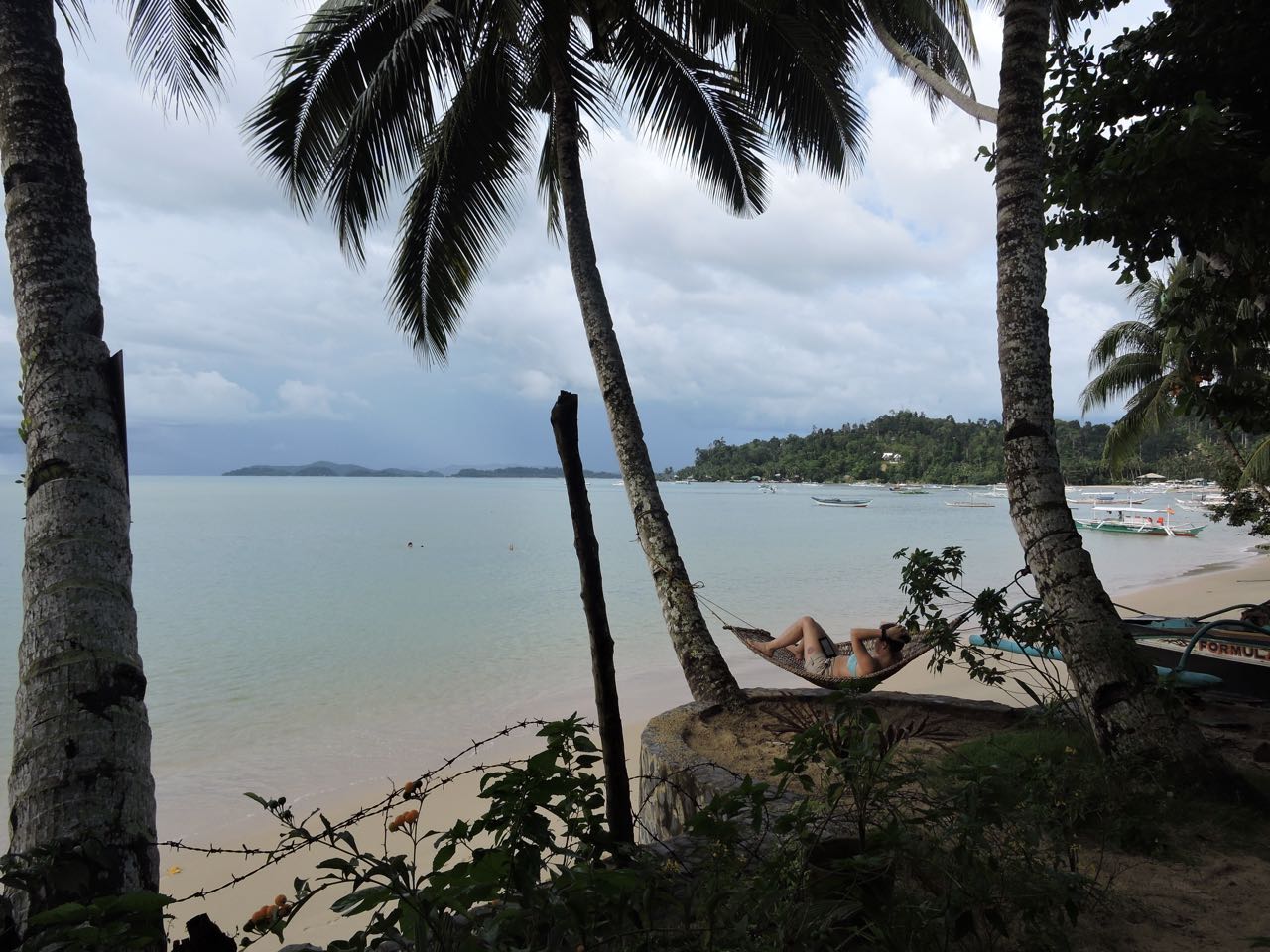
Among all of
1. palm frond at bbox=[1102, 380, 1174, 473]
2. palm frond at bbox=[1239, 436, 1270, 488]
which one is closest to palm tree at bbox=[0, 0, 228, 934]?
palm frond at bbox=[1239, 436, 1270, 488]

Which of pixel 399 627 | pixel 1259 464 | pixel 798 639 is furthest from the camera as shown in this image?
pixel 399 627

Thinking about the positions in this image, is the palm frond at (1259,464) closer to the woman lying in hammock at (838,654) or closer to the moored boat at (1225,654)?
the moored boat at (1225,654)

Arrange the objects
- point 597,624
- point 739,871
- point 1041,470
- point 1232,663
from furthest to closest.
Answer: point 1232,663 → point 1041,470 → point 597,624 → point 739,871

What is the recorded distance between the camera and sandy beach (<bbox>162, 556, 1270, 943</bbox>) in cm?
348

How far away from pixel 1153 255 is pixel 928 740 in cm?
197

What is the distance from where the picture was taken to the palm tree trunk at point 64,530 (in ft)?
3.92

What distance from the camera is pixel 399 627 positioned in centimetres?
1123

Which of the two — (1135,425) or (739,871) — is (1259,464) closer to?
(1135,425)

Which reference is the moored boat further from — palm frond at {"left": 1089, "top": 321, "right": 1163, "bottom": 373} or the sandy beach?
palm frond at {"left": 1089, "top": 321, "right": 1163, "bottom": 373}

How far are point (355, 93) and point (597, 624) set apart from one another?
4.86 metres

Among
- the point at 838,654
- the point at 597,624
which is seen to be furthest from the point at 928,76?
the point at 597,624

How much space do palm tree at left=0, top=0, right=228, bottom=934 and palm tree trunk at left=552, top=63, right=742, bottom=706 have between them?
8.25ft

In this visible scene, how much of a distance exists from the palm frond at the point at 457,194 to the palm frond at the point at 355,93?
8.2 inches

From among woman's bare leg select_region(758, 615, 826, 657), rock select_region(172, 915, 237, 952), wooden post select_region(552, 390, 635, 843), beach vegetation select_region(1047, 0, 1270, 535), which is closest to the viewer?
rock select_region(172, 915, 237, 952)
